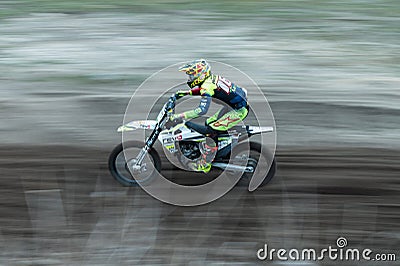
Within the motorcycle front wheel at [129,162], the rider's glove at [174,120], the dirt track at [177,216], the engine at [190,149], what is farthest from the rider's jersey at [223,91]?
the dirt track at [177,216]

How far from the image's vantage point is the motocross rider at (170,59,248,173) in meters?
7.19

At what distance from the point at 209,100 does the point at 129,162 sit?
136cm

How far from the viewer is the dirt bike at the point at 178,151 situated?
25.1 ft

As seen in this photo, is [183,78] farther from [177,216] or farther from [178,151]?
[177,216]

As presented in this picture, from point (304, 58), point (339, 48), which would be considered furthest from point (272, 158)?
point (339, 48)

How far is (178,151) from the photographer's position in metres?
7.78

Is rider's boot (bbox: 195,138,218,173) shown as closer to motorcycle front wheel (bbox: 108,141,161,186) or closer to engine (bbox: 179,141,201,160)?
engine (bbox: 179,141,201,160)

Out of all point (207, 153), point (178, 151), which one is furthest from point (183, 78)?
point (207, 153)

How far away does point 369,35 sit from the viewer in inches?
Result: 597

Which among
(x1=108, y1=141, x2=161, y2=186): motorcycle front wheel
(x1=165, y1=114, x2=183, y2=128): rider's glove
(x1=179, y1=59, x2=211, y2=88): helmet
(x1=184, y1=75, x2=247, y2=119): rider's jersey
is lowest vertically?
(x1=108, y1=141, x2=161, y2=186): motorcycle front wheel

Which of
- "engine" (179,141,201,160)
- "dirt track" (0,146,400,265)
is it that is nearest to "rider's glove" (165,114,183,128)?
"engine" (179,141,201,160)

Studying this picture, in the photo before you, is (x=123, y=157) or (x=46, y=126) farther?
(x=46, y=126)

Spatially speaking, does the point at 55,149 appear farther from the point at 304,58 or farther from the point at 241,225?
the point at 304,58

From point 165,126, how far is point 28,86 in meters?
4.69
